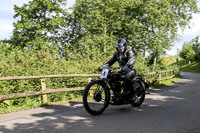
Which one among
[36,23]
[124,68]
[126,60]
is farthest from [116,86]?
[36,23]

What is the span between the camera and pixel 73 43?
124ft

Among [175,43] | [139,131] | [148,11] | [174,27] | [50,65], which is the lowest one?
[139,131]

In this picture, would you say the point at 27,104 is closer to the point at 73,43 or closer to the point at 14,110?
the point at 14,110

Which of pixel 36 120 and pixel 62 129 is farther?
pixel 36 120

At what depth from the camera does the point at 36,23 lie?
109 feet

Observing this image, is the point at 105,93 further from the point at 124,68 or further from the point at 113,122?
the point at 113,122

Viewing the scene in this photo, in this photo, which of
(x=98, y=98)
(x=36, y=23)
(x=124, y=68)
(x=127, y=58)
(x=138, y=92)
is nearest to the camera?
(x=98, y=98)

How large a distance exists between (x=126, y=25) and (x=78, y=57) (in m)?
21.2

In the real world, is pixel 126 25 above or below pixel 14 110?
above

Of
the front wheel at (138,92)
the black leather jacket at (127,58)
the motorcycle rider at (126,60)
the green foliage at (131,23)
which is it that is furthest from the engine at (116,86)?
the green foliage at (131,23)

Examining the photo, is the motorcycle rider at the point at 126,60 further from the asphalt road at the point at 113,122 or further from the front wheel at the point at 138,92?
the asphalt road at the point at 113,122

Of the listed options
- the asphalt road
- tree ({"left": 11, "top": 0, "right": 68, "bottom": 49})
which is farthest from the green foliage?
the asphalt road

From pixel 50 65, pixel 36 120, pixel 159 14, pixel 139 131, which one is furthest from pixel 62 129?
pixel 159 14

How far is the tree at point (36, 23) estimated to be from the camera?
31406 mm
